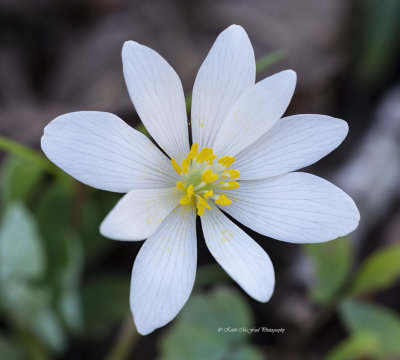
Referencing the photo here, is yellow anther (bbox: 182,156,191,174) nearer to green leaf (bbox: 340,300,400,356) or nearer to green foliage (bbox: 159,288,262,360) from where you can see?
green foliage (bbox: 159,288,262,360)

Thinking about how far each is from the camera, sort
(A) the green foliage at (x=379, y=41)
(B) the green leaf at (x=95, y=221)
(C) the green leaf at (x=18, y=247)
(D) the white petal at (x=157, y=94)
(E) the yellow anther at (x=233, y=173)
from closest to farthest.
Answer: (D) the white petal at (x=157, y=94) → (E) the yellow anther at (x=233, y=173) → (C) the green leaf at (x=18, y=247) → (B) the green leaf at (x=95, y=221) → (A) the green foliage at (x=379, y=41)

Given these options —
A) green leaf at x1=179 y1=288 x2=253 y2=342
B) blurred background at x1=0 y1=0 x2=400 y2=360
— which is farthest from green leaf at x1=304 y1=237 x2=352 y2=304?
green leaf at x1=179 y1=288 x2=253 y2=342

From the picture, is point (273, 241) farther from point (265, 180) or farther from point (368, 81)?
point (368, 81)

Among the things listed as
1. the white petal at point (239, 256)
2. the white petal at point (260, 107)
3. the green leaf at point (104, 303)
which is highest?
the white petal at point (260, 107)

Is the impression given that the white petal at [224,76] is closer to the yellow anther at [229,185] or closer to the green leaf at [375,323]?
A: the yellow anther at [229,185]

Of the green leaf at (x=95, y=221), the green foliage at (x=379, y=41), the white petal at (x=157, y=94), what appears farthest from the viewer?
the green foliage at (x=379, y=41)

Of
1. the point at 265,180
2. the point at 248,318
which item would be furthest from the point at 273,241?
the point at 265,180

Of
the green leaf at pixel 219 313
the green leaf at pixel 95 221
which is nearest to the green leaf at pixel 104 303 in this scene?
the green leaf at pixel 95 221

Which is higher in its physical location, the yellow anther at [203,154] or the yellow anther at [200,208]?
the yellow anther at [203,154]
